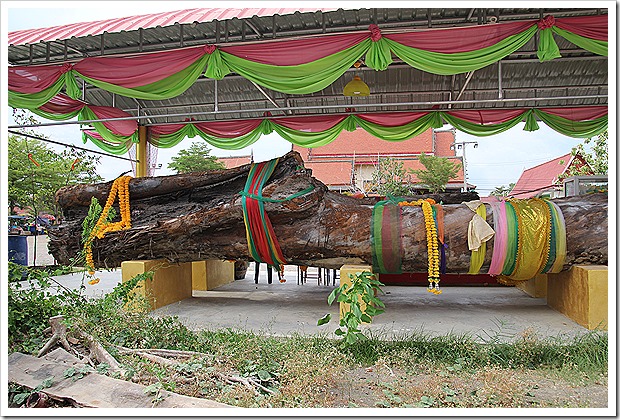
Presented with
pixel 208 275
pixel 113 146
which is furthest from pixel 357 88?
pixel 113 146

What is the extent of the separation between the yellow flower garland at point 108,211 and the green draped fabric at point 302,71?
2.03 m

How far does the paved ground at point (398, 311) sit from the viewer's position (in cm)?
452

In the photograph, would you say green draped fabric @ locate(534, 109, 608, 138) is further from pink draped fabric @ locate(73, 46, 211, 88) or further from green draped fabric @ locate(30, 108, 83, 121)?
green draped fabric @ locate(30, 108, 83, 121)

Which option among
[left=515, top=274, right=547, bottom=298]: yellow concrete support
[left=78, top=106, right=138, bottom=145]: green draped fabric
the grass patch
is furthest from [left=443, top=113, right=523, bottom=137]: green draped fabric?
[left=78, top=106, right=138, bottom=145]: green draped fabric

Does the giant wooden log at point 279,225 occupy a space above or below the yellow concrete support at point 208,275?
above

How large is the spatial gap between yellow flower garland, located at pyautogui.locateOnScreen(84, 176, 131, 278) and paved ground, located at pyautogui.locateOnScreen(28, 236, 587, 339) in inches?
12.6

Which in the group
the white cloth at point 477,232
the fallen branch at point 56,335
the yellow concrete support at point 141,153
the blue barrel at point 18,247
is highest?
the yellow concrete support at point 141,153

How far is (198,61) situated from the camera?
542cm

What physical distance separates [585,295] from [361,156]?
16.4 m

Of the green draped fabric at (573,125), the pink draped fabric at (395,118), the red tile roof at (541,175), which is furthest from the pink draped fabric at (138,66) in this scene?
the red tile roof at (541,175)

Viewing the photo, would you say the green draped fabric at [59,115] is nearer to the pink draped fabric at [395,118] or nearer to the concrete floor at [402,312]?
the concrete floor at [402,312]

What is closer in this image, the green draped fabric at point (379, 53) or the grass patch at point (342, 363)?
the grass patch at point (342, 363)

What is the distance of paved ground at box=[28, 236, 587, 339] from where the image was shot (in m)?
4.52

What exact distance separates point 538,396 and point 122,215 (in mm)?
4875
